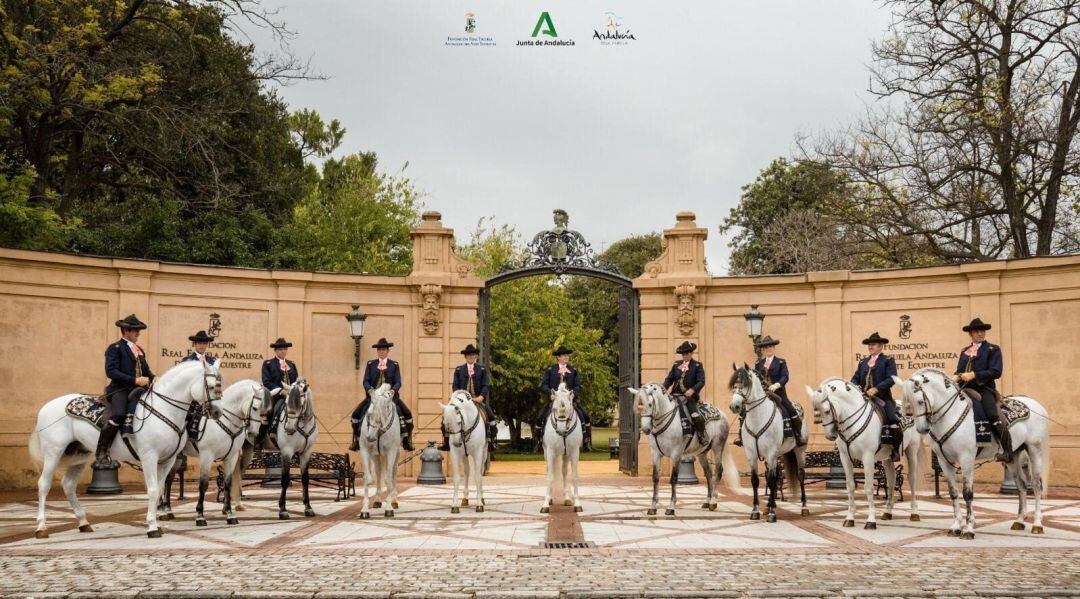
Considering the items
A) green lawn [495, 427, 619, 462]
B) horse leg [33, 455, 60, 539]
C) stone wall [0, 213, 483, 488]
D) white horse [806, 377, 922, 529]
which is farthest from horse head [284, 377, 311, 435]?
green lawn [495, 427, 619, 462]

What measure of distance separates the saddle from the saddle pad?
1069 centimetres

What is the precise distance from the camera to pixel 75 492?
1115 centimetres

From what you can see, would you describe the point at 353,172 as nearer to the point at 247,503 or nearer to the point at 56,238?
the point at 56,238

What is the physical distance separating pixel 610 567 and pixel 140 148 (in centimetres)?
2108

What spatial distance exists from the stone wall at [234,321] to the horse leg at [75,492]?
5899 mm

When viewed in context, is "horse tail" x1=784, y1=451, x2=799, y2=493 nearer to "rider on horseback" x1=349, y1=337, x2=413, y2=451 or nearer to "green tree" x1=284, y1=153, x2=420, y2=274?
"rider on horseback" x1=349, y1=337, x2=413, y2=451

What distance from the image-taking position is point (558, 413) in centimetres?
1287

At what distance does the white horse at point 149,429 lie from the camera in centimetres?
1076

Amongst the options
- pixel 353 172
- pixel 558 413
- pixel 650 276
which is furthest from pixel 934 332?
pixel 353 172

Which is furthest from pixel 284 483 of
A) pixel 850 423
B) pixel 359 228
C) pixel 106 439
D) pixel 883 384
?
pixel 359 228

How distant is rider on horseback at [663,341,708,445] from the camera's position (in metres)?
13.1

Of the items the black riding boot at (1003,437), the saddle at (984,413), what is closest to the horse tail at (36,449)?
the saddle at (984,413)

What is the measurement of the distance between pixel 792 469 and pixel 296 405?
757 cm

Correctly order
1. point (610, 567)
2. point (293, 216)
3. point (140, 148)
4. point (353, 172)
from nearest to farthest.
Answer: point (610, 567) < point (140, 148) < point (293, 216) < point (353, 172)
